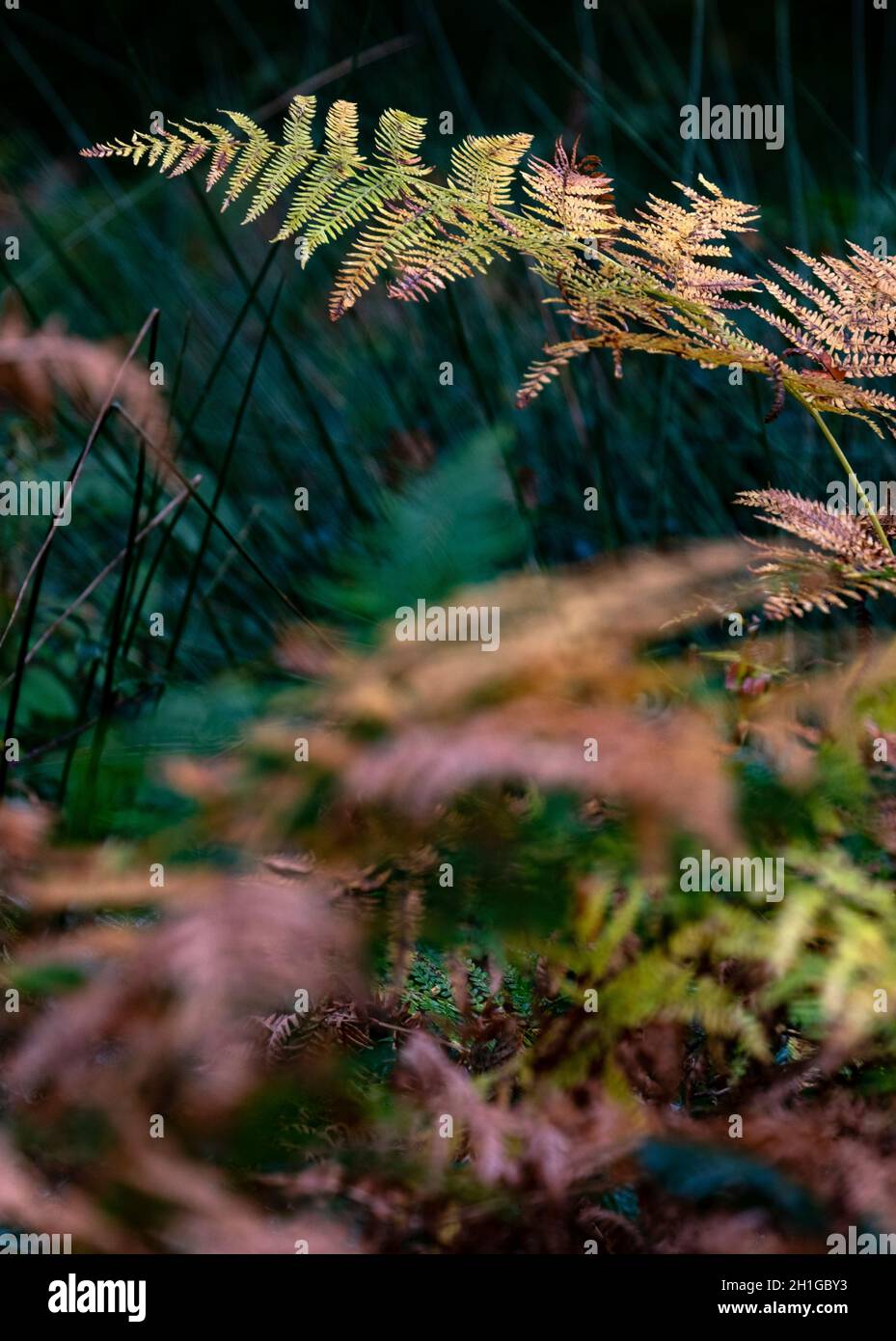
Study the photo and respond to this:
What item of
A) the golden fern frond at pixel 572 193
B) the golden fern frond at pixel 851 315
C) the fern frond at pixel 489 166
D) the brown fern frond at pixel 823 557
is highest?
the fern frond at pixel 489 166

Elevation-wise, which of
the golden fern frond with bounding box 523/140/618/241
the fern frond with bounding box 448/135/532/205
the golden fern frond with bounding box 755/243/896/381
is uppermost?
the fern frond with bounding box 448/135/532/205

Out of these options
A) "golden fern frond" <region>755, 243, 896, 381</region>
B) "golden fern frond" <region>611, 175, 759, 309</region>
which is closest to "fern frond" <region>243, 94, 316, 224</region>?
"golden fern frond" <region>611, 175, 759, 309</region>

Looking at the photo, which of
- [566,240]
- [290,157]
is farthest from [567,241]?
[290,157]

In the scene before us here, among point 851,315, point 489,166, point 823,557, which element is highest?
point 489,166

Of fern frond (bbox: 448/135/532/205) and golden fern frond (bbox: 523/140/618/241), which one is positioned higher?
fern frond (bbox: 448/135/532/205)

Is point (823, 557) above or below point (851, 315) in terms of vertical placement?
below

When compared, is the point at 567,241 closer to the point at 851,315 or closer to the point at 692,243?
the point at 692,243

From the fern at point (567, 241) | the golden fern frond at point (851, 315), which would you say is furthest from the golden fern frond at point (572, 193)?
the golden fern frond at point (851, 315)

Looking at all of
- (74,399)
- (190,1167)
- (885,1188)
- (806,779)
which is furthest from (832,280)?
(74,399)

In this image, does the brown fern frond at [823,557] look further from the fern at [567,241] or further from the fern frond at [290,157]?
the fern frond at [290,157]

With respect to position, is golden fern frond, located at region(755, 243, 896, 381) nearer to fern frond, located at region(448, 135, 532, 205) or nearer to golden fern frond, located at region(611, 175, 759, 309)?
golden fern frond, located at region(611, 175, 759, 309)

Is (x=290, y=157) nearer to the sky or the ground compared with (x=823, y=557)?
nearer to the sky

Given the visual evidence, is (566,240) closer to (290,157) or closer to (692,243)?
(692,243)

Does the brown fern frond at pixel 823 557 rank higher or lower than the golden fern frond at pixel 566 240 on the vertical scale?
lower
